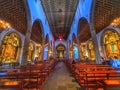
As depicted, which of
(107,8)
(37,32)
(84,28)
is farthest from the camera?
(37,32)

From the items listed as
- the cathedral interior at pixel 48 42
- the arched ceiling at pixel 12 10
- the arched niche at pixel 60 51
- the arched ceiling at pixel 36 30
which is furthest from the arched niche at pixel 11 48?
the arched niche at pixel 60 51

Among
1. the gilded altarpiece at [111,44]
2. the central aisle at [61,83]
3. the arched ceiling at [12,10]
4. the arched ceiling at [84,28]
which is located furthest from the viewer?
the gilded altarpiece at [111,44]

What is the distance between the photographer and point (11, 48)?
2108 cm

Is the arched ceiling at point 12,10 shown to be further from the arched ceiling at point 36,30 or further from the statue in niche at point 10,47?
the statue in niche at point 10,47

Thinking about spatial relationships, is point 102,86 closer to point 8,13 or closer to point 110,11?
point 110,11

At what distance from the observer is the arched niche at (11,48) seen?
2017 centimetres

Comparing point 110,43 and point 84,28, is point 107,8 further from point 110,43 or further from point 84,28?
point 110,43

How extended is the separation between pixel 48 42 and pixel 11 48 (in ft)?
29.1

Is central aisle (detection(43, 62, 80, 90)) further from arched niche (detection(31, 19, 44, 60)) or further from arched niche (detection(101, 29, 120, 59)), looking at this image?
arched niche (detection(101, 29, 120, 59))

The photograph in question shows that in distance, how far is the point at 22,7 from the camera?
39.7 ft

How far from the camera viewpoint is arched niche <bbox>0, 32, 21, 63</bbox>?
66.2 ft

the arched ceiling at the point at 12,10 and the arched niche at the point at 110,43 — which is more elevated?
the arched ceiling at the point at 12,10

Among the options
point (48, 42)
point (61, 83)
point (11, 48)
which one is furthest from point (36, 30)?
point (61, 83)

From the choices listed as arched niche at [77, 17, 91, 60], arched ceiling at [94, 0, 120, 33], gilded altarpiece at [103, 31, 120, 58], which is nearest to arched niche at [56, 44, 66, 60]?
arched niche at [77, 17, 91, 60]
